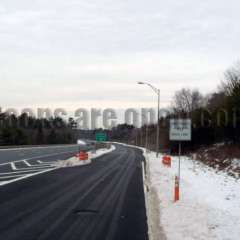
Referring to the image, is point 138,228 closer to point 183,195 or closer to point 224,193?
point 183,195

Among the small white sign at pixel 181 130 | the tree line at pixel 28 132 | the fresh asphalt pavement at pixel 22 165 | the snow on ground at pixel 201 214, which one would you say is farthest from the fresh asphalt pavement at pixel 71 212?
the tree line at pixel 28 132

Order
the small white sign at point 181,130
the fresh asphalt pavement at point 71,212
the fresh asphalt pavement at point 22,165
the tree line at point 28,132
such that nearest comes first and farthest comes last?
the fresh asphalt pavement at point 71,212 < the small white sign at point 181,130 < the fresh asphalt pavement at point 22,165 < the tree line at point 28,132

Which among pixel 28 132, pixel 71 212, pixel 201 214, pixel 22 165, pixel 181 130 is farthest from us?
pixel 28 132

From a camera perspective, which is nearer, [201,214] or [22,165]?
[201,214]

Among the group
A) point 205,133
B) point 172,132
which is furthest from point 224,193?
point 205,133

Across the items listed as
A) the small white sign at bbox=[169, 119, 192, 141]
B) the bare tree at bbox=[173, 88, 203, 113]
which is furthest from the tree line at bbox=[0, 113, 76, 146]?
the small white sign at bbox=[169, 119, 192, 141]

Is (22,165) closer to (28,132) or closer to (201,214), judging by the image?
(201,214)

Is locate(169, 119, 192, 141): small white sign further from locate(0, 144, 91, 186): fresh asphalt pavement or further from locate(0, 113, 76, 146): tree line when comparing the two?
locate(0, 113, 76, 146): tree line

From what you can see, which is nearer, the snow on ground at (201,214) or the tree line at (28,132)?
the snow on ground at (201,214)

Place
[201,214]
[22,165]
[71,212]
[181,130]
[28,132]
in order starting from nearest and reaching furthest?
[201,214] < [71,212] < [181,130] < [22,165] < [28,132]

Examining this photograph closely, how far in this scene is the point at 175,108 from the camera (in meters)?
135

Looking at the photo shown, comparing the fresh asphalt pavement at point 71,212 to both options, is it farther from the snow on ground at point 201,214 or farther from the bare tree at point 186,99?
the bare tree at point 186,99

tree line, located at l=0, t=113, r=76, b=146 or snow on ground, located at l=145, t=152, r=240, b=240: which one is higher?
tree line, located at l=0, t=113, r=76, b=146

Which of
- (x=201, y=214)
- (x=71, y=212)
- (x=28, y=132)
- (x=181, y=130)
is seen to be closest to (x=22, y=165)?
(x=181, y=130)
